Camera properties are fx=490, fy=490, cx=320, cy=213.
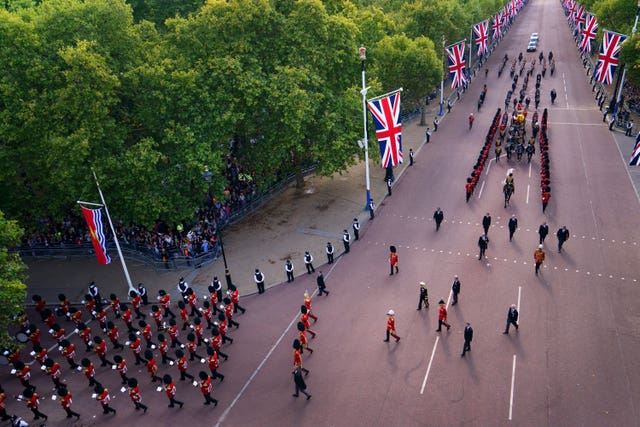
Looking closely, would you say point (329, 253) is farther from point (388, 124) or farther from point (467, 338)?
point (467, 338)

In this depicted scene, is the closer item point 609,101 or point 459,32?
point 609,101

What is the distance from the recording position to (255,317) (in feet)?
66.6

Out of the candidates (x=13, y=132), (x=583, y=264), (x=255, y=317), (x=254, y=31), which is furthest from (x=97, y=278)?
(x=583, y=264)

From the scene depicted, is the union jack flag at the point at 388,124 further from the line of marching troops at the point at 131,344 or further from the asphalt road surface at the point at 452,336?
the line of marching troops at the point at 131,344

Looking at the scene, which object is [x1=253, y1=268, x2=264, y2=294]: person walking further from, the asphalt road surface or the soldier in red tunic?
the soldier in red tunic

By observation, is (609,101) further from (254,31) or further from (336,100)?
(254,31)

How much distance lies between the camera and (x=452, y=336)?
701 inches

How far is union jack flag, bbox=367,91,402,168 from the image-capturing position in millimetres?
24141

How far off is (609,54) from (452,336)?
2876cm

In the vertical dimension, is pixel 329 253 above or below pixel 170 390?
→ above

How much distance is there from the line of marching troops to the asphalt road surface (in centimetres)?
37

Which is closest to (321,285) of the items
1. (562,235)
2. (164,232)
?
(164,232)

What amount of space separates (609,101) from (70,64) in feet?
137

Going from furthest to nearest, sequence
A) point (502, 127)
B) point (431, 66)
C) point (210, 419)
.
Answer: point (431, 66)
point (502, 127)
point (210, 419)
